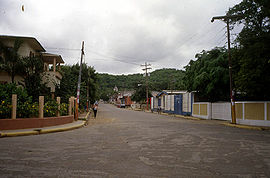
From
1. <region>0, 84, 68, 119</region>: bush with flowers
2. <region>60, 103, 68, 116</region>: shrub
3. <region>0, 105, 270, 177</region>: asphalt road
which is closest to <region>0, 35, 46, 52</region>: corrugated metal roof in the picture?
<region>60, 103, 68, 116</region>: shrub

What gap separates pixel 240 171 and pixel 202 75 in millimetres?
18199


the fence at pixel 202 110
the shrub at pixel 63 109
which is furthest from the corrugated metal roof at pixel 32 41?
the fence at pixel 202 110

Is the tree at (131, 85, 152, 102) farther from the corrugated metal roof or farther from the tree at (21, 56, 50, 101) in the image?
the tree at (21, 56, 50, 101)

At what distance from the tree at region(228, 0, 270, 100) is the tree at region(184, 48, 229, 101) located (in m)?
4.03

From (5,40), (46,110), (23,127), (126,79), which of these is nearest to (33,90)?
(46,110)

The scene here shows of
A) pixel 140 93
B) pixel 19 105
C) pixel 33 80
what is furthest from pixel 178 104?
pixel 140 93

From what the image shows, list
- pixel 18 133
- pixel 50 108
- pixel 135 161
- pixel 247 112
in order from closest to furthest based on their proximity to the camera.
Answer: pixel 135 161, pixel 18 133, pixel 50 108, pixel 247 112

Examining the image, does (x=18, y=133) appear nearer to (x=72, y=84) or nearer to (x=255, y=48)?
(x=255, y=48)

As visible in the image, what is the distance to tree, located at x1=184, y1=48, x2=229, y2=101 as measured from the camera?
2206cm

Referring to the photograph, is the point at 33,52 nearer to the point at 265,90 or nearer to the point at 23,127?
the point at 23,127

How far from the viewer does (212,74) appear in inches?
860

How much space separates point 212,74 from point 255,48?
638 centimetres

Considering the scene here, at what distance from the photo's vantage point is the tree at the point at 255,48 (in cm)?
1554

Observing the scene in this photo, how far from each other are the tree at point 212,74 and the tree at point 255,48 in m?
4.03
